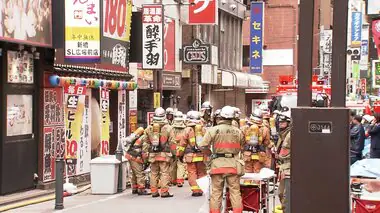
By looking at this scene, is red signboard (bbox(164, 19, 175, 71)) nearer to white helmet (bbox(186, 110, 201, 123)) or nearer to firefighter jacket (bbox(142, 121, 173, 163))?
white helmet (bbox(186, 110, 201, 123))

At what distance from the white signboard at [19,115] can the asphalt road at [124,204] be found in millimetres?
1817

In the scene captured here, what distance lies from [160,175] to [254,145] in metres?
2.22

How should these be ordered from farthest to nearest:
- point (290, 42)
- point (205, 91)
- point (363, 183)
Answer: point (290, 42) → point (205, 91) → point (363, 183)

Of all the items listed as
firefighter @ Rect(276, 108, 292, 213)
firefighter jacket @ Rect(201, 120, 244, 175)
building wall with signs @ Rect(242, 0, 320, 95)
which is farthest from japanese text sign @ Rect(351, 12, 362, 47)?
firefighter jacket @ Rect(201, 120, 244, 175)

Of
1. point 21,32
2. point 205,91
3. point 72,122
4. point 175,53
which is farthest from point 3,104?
point 205,91

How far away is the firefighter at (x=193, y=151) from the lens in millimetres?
15477

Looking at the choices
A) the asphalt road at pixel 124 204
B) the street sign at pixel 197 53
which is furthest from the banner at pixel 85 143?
the street sign at pixel 197 53

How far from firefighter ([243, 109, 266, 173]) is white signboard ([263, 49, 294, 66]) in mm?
35411

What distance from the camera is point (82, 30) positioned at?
16094 mm

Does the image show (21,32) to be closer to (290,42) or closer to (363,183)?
(363,183)

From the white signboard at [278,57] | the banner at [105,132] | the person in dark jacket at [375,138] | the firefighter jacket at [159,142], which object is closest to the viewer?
the person in dark jacket at [375,138]

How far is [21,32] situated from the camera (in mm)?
14516

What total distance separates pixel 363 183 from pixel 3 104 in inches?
338

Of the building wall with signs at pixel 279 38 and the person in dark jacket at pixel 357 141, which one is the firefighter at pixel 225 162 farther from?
the building wall with signs at pixel 279 38
